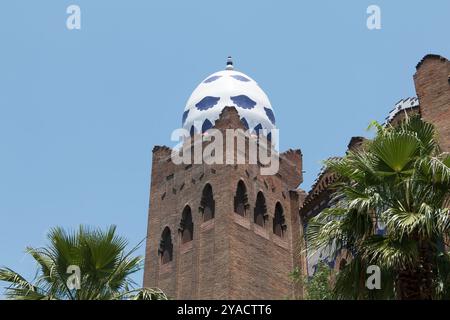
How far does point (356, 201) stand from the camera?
380 inches

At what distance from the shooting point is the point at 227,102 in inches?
1259

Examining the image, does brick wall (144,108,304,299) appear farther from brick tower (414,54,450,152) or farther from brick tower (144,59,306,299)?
brick tower (414,54,450,152)

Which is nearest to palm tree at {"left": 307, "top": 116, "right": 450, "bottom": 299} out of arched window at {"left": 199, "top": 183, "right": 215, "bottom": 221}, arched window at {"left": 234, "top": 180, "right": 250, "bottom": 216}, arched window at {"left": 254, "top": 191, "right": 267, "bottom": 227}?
arched window at {"left": 234, "top": 180, "right": 250, "bottom": 216}

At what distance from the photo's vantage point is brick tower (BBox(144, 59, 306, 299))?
87.6 feet

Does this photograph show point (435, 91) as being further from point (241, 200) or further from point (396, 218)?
point (241, 200)

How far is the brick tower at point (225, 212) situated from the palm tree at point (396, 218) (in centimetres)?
1535

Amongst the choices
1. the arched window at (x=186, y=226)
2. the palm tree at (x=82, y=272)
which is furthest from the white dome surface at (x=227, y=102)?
the palm tree at (x=82, y=272)

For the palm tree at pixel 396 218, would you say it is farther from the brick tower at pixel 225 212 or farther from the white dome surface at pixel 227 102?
the white dome surface at pixel 227 102

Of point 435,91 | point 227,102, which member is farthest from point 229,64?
point 435,91
